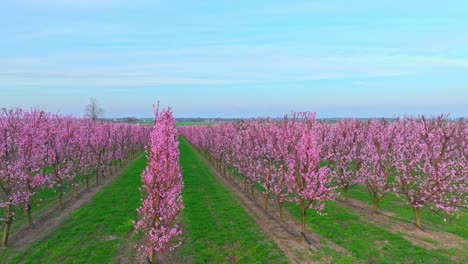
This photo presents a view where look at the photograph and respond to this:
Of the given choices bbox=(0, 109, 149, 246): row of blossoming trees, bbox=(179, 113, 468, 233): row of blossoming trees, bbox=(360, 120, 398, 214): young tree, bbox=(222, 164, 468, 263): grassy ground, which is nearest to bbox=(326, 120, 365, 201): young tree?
bbox=(179, 113, 468, 233): row of blossoming trees

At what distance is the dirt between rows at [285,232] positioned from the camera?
18422 mm

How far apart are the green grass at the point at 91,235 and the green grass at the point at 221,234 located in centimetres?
432

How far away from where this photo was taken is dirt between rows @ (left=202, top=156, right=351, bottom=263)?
18422 millimetres

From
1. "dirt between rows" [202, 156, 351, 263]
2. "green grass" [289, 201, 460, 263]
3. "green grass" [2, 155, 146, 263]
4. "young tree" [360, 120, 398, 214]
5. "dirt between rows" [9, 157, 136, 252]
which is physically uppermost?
"young tree" [360, 120, 398, 214]

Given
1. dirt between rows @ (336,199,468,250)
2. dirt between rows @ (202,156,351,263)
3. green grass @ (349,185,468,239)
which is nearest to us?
dirt between rows @ (202,156,351,263)

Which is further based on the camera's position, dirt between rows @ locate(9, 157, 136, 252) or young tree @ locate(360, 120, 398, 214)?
young tree @ locate(360, 120, 398, 214)

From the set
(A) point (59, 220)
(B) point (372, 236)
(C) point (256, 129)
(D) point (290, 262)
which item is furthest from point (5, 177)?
→ (B) point (372, 236)

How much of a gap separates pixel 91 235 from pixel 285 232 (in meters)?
12.5

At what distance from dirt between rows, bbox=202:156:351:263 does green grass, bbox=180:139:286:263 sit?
0.57 m

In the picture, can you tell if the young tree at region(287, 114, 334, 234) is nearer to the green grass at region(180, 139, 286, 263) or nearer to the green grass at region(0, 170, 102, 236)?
the green grass at region(180, 139, 286, 263)

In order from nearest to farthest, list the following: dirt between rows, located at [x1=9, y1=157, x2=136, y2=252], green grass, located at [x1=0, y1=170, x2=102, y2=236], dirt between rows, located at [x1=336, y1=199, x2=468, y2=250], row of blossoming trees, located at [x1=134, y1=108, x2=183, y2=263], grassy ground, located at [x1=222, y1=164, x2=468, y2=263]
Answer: row of blossoming trees, located at [x1=134, y1=108, x2=183, y2=263] → grassy ground, located at [x1=222, y1=164, x2=468, y2=263] → dirt between rows, located at [x1=336, y1=199, x2=468, y2=250] → dirt between rows, located at [x1=9, y1=157, x2=136, y2=252] → green grass, located at [x1=0, y1=170, x2=102, y2=236]

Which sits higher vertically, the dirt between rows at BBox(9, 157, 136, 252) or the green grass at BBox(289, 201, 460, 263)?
the green grass at BBox(289, 201, 460, 263)

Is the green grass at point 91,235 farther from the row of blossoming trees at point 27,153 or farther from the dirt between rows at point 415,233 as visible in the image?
the dirt between rows at point 415,233

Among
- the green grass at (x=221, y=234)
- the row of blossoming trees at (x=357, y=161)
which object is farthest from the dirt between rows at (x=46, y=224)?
the row of blossoming trees at (x=357, y=161)
